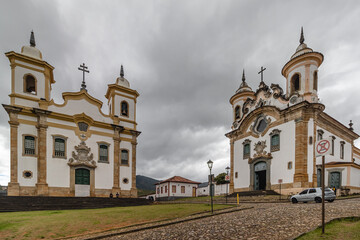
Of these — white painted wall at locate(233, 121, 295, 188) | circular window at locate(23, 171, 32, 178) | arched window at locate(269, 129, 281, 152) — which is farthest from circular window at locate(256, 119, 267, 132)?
circular window at locate(23, 171, 32, 178)

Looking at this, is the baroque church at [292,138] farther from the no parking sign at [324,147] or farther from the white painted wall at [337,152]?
the no parking sign at [324,147]

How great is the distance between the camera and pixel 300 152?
727 inches

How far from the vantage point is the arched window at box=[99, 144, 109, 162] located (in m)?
22.7

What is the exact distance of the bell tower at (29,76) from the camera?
19.4m

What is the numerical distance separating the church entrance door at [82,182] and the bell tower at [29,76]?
834cm

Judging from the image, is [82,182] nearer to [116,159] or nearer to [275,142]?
[116,159]

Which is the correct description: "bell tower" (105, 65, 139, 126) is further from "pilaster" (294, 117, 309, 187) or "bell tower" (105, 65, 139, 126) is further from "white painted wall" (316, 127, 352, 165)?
"white painted wall" (316, 127, 352, 165)

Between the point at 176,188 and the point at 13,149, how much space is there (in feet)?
91.4

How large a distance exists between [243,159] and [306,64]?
12.9 m

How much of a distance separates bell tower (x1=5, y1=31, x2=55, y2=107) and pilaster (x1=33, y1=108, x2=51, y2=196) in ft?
5.06

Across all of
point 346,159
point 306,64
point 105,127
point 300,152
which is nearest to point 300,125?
point 300,152

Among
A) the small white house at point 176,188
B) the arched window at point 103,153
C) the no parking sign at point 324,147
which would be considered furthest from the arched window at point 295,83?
the small white house at point 176,188

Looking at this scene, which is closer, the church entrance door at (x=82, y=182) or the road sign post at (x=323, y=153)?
the road sign post at (x=323, y=153)

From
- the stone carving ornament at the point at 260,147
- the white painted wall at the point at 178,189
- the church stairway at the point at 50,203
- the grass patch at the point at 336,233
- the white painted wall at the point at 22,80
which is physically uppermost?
the white painted wall at the point at 22,80
